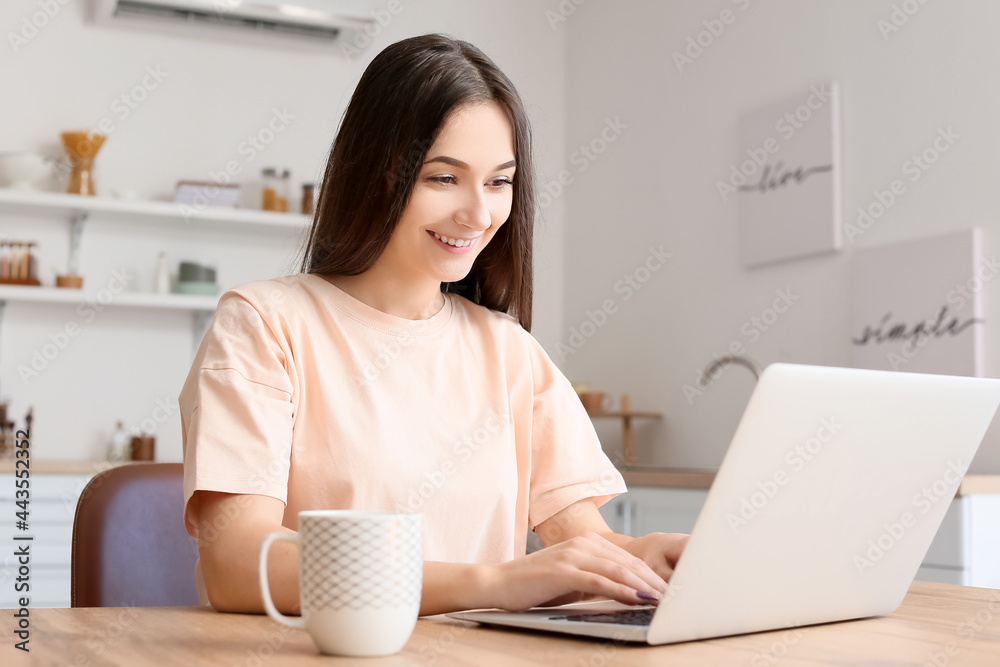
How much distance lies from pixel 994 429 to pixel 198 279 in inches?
108

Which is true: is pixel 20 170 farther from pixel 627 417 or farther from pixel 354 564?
pixel 354 564

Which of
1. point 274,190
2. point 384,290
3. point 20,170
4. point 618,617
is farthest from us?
point 274,190

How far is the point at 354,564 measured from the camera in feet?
2.03

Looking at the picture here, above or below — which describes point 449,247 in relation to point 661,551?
above

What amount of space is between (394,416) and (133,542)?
1.07 feet

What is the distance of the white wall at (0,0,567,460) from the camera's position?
3701 mm

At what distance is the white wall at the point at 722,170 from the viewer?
2.73 meters

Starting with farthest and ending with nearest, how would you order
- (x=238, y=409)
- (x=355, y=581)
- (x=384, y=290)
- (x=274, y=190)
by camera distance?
(x=274, y=190)
(x=384, y=290)
(x=238, y=409)
(x=355, y=581)

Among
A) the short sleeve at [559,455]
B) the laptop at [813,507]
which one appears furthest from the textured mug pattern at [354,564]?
the short sleeve at [559,455]

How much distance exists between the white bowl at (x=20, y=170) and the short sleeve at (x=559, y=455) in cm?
288

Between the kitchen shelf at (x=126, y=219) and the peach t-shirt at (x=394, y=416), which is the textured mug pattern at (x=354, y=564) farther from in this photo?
the kitchen shelf at (x=126, y=219)

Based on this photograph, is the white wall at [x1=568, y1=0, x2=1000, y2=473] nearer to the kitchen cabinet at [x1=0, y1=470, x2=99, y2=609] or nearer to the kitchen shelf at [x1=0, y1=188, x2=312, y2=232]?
the kitchen shelf at [x1=0, y1=188, x2=312, y2=232]

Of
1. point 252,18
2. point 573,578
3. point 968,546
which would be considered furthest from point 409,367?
point 252,18

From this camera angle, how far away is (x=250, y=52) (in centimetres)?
409
